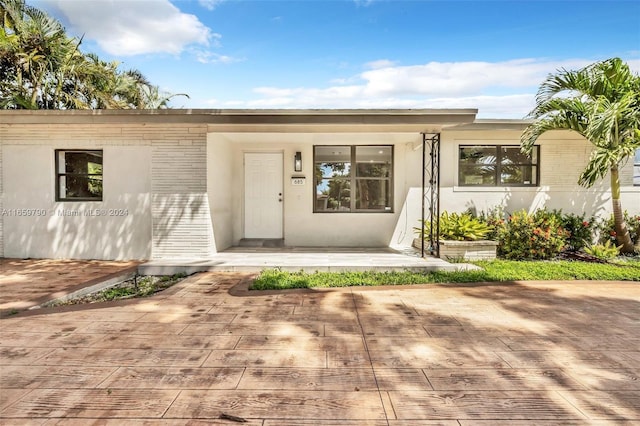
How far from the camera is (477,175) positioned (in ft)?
25.8

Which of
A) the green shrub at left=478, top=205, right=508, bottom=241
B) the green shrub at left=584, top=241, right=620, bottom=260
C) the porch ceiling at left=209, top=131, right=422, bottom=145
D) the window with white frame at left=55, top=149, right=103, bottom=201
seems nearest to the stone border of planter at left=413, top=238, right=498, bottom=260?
the green shrub at left=478, top=205, right=508, bottom=241

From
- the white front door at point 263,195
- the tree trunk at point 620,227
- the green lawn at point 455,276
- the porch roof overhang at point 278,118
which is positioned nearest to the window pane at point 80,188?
the porch roof overhang at point 278,118

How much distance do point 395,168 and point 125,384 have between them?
6857 mm

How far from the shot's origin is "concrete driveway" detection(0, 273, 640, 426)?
201 cm

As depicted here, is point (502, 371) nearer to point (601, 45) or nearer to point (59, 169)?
point (59, 169)

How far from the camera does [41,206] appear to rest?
22.4 ft

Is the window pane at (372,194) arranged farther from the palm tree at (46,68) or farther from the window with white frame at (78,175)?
the palm tree at (46,68)

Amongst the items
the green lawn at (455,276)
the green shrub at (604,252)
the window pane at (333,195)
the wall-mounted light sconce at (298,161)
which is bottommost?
the green lawn at (455,276)

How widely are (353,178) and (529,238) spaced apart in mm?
3934

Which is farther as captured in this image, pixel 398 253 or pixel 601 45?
pixel 601 45

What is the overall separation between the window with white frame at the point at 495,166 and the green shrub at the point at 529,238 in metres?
1.20

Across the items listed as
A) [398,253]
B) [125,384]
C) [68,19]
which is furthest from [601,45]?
[68,19]

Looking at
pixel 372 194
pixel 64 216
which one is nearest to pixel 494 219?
pixel 372 194

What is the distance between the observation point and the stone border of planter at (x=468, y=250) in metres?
6.48
